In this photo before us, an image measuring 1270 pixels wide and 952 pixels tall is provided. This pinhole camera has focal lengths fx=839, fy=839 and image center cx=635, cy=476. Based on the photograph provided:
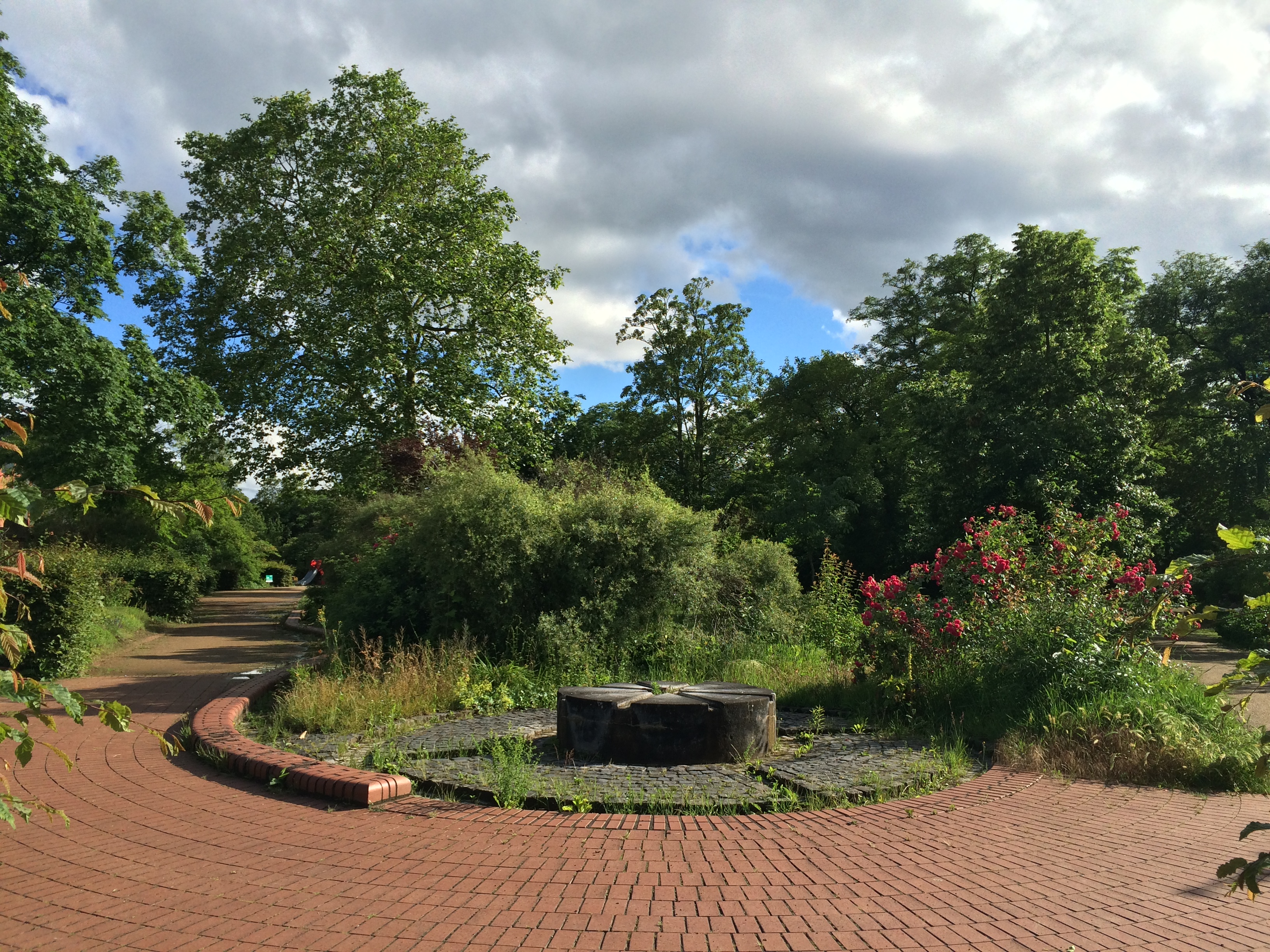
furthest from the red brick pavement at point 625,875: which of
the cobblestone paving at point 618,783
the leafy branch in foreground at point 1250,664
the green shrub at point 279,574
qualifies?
the green shrub at point 279,574

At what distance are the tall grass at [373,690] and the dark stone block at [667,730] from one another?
2.15 m

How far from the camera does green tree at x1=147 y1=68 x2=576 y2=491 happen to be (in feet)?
70.8

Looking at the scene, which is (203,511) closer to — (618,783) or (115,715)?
(115,715)

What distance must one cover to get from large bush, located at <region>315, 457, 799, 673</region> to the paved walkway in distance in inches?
188

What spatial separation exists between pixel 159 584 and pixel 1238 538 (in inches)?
934

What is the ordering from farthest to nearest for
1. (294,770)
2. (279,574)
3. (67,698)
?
(279,574) → (294,770) → (67,698)

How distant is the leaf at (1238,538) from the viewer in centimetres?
214

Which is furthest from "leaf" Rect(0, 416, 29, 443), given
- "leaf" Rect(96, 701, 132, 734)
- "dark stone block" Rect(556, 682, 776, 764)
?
"dark stone block" Rect(556, 682, 776, 764)

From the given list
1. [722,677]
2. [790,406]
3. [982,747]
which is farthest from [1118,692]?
[790,406]

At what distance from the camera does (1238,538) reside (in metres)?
2.18

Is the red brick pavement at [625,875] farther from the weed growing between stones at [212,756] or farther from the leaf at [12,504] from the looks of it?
the leaf at [12,504]

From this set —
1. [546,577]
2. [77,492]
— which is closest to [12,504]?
[77,492]

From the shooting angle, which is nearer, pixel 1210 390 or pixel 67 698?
pixel 67 698

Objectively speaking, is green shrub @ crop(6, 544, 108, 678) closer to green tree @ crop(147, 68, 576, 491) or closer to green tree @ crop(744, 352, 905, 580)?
green tree @ crop(147, 68, 576, 491)
